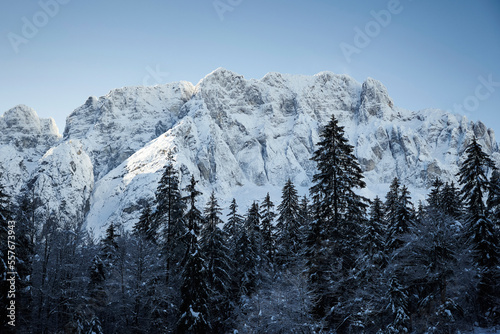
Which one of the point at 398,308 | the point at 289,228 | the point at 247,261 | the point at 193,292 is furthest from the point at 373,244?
the point at 289,228

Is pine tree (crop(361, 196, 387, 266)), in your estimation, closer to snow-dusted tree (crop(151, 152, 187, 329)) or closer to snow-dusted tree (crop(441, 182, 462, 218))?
snow-dusted tree (crop(151, 152, 187, 329))

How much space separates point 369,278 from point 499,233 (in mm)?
13317

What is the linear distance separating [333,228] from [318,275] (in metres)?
2.96

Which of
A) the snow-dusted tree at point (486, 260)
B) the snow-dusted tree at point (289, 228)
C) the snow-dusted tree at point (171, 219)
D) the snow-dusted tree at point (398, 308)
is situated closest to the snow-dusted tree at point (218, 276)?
the snow-dusted tree at point (171, 219)

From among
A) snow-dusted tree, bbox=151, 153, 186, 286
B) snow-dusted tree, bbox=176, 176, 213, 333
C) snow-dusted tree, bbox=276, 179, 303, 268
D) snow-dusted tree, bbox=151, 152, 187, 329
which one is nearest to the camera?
snow-dusted tree, bbox=176, 176, 213, 333

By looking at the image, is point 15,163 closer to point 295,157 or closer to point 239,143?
point 239,143

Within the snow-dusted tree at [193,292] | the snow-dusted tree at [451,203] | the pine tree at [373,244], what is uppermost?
the snow-dusted tree at [451,203]

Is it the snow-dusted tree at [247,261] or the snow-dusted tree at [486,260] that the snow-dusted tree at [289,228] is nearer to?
the snow-dusted tree at [247,261]

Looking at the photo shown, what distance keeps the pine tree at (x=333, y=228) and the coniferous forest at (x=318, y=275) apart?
0.07 metres

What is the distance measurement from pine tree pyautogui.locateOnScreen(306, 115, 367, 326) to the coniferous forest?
0.22 ft

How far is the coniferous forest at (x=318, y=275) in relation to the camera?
800 inches

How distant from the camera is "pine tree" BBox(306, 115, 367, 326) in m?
20.7

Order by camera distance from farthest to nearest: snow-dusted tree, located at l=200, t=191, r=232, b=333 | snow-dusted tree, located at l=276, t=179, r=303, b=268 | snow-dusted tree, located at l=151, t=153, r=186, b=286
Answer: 1. snow-dusted tree, located at l=276, t=179, r=303, b=268
2. snow-dusted tree, located at l=200, t=191, r=232, b=333
3. snow-dusted tree, located at l=151, t=153, r=186, b=286

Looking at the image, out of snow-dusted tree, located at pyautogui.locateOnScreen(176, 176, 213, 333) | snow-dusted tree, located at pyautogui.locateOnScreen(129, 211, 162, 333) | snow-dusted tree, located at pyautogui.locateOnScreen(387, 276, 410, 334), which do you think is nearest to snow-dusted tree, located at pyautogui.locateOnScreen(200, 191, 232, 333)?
snow-dusted tree, located at pyautogui.locateOnScreen(129, 211, 162, 333)
